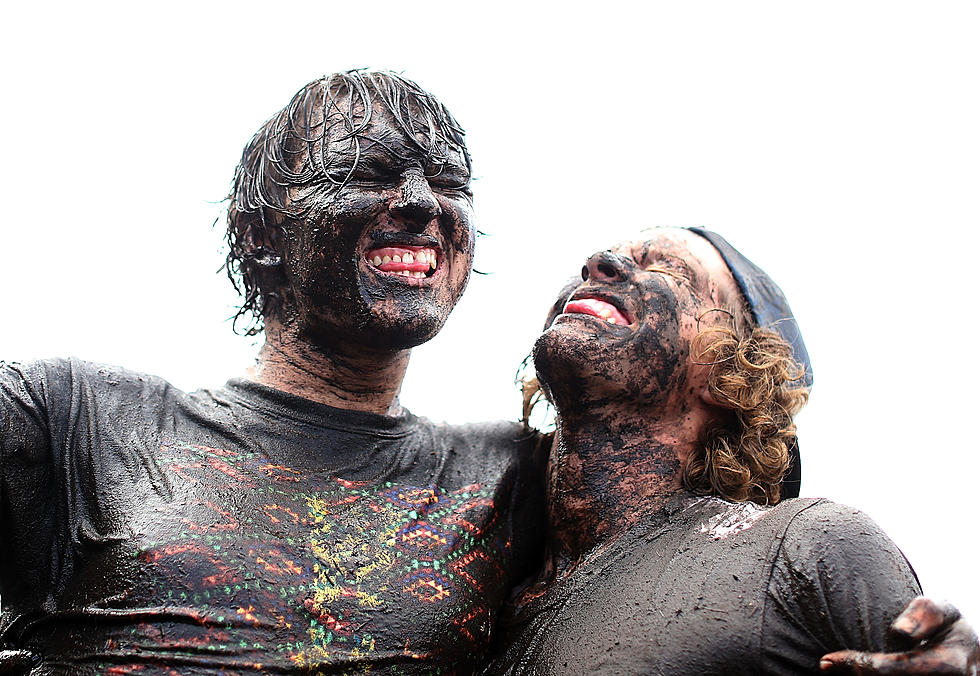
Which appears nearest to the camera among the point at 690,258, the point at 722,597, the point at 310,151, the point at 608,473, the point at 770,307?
the point at 722,597

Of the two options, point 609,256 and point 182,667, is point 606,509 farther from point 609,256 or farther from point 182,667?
point 182,667

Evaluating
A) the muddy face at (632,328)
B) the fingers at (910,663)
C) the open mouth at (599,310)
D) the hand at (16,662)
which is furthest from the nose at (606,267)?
the hand at (16,662)

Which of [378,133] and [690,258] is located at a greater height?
[378,133]

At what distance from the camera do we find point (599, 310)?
4148 mm

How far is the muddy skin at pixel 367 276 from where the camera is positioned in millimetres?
4027

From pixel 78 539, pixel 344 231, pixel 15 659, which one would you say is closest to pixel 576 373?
pixel 344 231

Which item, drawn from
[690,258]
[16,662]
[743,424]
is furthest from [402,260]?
[16,662]

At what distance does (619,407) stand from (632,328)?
0.95 ft

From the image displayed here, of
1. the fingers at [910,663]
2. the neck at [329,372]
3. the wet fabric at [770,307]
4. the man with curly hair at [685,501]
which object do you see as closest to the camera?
the fingers at [910,663]

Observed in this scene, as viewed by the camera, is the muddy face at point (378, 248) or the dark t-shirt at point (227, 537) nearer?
the dark t-shirt at point (227, 537)

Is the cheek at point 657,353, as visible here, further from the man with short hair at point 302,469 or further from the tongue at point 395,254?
the tongue at point 395,254

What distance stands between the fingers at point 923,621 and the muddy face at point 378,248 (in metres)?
2.00

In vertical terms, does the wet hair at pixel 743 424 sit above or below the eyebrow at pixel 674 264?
below

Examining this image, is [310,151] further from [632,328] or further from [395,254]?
[632,328]
